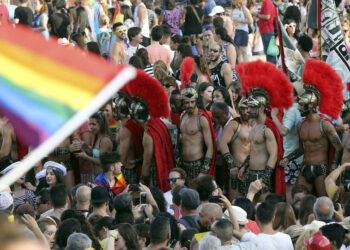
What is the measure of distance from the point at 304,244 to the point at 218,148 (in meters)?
3.69

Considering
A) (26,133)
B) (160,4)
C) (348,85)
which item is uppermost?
(26,133)

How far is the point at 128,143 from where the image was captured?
395 inches

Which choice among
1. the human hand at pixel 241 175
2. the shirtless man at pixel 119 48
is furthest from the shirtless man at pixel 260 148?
the shirtless man at pixel 119 48

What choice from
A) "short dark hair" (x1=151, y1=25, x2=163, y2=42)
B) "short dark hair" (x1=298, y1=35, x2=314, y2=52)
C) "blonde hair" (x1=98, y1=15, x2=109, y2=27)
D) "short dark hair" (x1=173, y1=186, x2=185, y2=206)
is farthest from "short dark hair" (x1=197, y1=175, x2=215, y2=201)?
"blonde hair" (x1=98, y1=15, x2=109, y2=27)

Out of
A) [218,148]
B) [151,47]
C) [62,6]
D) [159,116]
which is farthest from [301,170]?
[62,6]

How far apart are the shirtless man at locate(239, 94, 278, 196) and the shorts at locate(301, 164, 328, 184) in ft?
1.35

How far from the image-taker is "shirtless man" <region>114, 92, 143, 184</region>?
32.9 ft

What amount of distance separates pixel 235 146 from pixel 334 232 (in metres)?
3.79

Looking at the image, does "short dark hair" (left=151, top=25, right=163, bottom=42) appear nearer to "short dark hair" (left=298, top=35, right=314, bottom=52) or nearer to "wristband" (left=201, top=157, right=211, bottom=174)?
"short dark hair" (left=298, top=35, right=314, bottom=52)

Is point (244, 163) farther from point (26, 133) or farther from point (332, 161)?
point (26, 133)

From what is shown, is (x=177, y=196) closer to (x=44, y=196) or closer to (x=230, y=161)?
(x=44, y=196)

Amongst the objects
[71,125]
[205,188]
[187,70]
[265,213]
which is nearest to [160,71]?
[187,70]

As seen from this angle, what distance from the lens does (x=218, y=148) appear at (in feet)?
32.9

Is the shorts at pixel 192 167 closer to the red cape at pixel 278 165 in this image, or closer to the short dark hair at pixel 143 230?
the red cape at pixel 278 165
